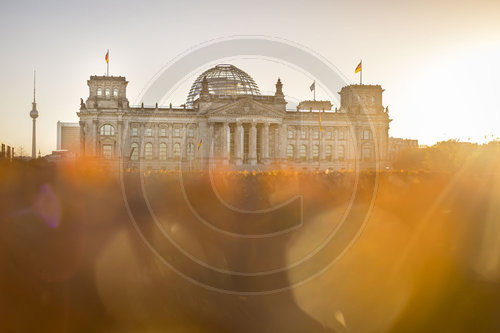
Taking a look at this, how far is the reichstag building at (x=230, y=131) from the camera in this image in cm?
9638

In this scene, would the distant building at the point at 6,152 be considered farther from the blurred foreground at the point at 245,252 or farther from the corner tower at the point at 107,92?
the corner tower at the point at 107,92

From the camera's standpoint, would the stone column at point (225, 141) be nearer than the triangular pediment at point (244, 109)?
No

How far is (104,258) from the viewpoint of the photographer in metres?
21.2

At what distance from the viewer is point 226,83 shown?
10712 cm

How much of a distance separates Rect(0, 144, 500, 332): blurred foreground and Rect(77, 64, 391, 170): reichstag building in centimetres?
6321

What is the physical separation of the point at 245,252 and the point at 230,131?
244ft

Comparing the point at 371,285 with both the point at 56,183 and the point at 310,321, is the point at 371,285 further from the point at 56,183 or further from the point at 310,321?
the point at 56,183

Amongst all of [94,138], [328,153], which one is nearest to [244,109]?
[328,153]

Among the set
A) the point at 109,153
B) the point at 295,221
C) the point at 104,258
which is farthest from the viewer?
the point at 109,153

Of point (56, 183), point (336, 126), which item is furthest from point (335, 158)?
point (56, 183)

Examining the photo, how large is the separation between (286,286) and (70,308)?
1058cm

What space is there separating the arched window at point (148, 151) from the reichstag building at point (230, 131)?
0.21m

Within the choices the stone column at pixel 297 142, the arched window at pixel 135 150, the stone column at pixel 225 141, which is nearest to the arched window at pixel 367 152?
the stone column at pixel 297 142

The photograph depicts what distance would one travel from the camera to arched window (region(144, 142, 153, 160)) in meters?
99.7
